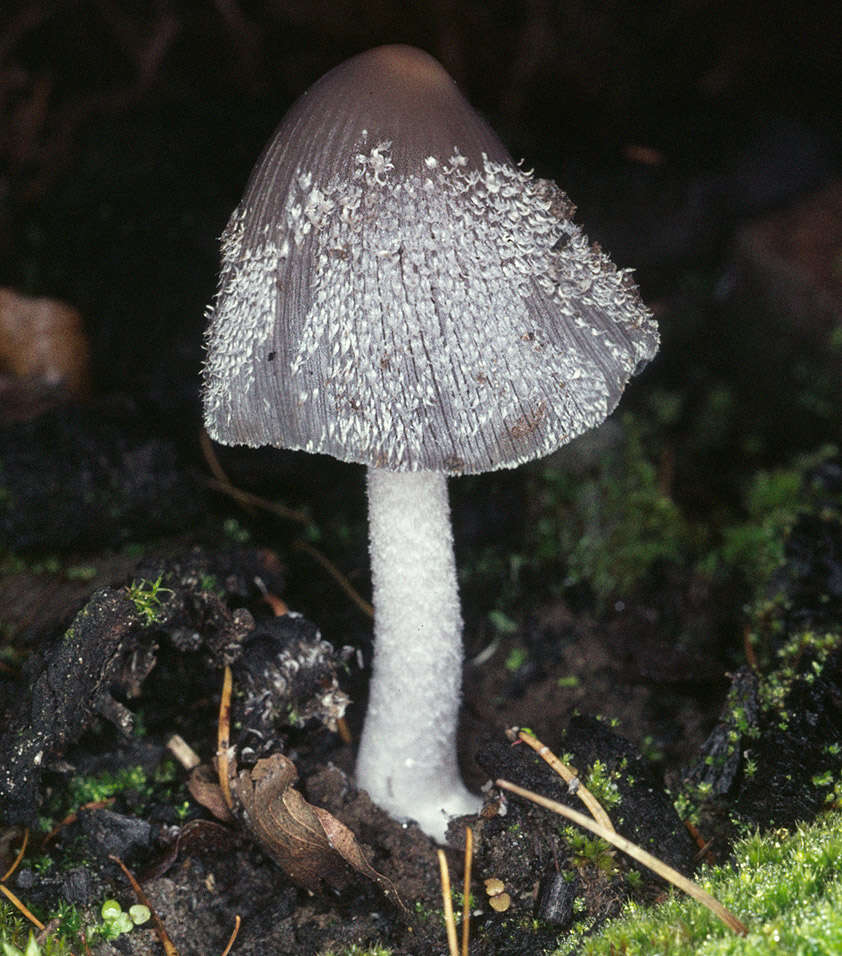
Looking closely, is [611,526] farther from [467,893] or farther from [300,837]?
[300,837]

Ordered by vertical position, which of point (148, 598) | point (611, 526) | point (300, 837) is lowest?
point (300, 837)

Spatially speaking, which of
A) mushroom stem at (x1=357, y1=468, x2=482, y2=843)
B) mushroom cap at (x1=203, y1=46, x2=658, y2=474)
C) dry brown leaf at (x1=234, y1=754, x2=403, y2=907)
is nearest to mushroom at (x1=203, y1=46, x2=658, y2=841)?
mushroom cap at (x1=203, y1=46, x2=658, y2=474)

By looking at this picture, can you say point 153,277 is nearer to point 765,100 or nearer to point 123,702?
point 123,702

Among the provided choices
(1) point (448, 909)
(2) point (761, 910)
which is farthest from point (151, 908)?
(2) point (761, 910)

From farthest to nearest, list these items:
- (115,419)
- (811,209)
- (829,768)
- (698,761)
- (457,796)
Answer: (811,209) → (115,419) → (457,796) → (698,761) → (829,768)

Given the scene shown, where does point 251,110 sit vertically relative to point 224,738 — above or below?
above

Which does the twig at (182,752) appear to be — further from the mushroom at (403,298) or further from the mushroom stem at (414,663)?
the mushroom at (403,298)

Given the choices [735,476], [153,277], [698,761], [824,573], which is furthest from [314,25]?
[698,761]
